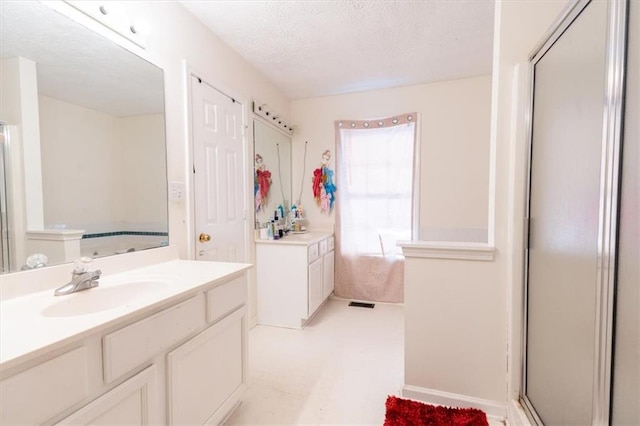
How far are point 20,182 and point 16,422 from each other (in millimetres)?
871

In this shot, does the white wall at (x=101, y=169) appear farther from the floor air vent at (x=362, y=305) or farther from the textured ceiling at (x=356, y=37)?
the floor air vent at (x=362, y=305)

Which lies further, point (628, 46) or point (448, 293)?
point (448, 293)

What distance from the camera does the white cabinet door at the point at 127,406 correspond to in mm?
782

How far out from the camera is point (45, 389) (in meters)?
0.69

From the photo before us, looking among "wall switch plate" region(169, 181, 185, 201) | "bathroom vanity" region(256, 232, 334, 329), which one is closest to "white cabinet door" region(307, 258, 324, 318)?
"bathroom vanity" region(256, 232, 334, 329)

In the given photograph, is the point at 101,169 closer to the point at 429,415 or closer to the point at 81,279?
the point at 81,279

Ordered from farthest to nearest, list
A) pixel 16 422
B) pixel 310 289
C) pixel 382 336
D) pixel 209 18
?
pixel 310 289, pixel 382 336, pixel 209 18, pixel 16 422

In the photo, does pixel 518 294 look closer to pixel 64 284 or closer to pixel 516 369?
pixel 516 369

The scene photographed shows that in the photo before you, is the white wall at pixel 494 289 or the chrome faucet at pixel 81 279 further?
the white wall at pixel 494 289

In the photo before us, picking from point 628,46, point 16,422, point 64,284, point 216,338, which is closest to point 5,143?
point 64,284

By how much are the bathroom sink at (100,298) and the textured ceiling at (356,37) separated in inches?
69.3

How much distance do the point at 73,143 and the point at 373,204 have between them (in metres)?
2.68

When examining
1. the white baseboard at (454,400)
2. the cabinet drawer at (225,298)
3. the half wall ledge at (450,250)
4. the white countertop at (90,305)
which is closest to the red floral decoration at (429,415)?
the white baseboard at (454,400)

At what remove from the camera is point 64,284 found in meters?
1.18
